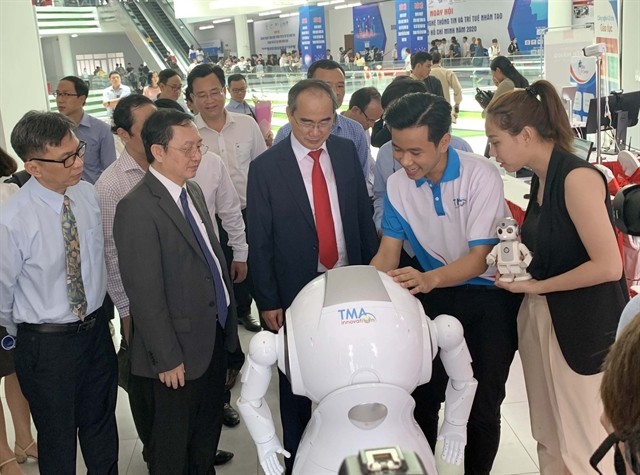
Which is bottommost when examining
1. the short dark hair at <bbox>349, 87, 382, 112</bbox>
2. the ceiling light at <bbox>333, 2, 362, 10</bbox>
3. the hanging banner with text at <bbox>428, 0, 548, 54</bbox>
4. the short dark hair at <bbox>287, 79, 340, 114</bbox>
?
the short dark hair at <bbox>349, 87, 382, 112</bbox>

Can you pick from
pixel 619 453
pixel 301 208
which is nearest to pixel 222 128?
pixel 301 208

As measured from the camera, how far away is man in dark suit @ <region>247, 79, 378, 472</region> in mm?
2449

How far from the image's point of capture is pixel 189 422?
8.01ft

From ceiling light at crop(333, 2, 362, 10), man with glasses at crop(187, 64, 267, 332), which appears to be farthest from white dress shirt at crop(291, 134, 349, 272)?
ceiling light at crop(333, 2, 362, 10)

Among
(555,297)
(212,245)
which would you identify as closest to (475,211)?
(555,297)

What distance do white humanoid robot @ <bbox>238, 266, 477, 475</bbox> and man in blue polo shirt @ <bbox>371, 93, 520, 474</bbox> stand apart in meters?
0.37

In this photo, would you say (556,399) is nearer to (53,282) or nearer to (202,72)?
(53,282)

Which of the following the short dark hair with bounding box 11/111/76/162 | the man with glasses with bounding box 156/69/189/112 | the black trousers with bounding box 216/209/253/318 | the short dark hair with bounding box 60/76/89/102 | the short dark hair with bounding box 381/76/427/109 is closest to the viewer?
the short dark hair with bounding box 11/111/76/162

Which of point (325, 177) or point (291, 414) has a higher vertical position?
point (325, 177)

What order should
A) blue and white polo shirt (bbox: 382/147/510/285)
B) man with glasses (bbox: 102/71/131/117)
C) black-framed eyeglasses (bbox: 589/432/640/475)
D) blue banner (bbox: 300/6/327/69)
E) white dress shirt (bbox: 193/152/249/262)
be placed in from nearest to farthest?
black-framed eyeglasses (bbox: 589/432/640/475), blue and white polo shirt (bbox: 382/147/510/285), white dress shirt (bbox: 193/152/249/262), man with glasses (bbox: 102/71/131/117), blue banner (bbox: 300/6/327/69)

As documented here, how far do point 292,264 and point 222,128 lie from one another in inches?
70.2

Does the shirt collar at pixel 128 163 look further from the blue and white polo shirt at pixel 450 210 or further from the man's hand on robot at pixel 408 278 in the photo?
the man's hand on robot at pixel 408 278

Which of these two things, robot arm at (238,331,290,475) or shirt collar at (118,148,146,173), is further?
shirt collar at (118,148,146,173)

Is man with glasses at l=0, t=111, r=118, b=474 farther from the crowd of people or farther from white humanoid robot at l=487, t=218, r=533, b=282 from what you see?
white humanoid robot at l=487, t=218, r=533, b=282
